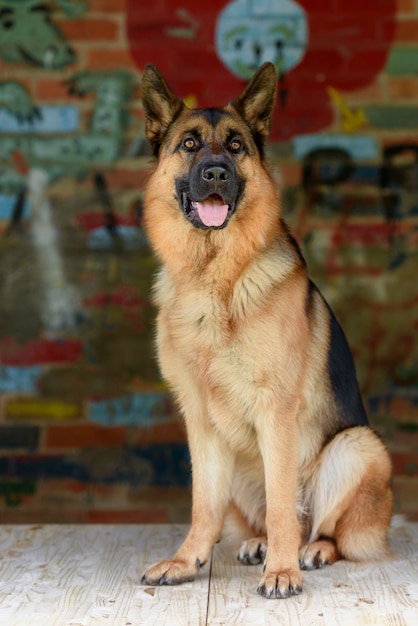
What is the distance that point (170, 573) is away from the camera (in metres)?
3.39

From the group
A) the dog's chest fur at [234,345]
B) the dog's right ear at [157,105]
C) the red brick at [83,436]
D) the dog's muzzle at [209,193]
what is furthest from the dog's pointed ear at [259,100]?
the red brick at [83,436]

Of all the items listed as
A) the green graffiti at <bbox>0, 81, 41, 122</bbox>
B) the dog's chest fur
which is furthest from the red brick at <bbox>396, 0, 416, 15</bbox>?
the dog's chest fur

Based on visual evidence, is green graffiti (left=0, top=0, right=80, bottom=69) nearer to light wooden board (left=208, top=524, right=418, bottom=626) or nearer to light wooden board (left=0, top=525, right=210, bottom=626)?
light wooden board (left=0, top=525, right=210, bottom=626)

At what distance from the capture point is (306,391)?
11.9 feet

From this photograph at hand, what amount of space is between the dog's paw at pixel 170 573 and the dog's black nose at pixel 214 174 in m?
1.42

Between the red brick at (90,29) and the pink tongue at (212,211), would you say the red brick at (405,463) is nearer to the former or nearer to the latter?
the pink tongue at (212,211)

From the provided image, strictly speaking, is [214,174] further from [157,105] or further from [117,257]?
[117,257]

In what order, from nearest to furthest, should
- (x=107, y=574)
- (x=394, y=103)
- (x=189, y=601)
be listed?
(x=189, y=601) → (x=107, y=574) → (x=394, y=103)

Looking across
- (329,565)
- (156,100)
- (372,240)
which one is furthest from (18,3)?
(329,565)

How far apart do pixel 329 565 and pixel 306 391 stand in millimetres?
689

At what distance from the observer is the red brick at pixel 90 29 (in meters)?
5.16

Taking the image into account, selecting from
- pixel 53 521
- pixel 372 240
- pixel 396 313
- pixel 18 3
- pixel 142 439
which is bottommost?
pixel 53 521

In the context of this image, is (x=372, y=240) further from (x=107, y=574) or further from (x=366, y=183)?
(x=107, y=574)

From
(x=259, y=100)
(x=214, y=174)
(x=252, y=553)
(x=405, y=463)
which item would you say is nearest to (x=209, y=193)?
(x=214, y=174)
